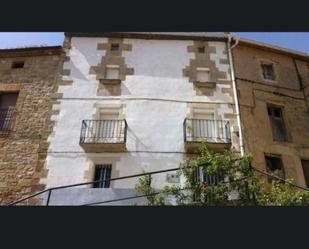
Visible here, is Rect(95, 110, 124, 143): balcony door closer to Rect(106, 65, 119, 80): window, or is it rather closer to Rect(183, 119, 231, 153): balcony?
Rect(106, 65, 119, 80): window

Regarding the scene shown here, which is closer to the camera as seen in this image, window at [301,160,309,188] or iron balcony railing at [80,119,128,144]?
iron balcony railing at [80,119,128,144]

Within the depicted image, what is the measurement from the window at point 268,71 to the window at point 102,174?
7964 millimetres

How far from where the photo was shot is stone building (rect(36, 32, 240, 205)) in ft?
39.0

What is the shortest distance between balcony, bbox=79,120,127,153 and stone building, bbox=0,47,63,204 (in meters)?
1.43

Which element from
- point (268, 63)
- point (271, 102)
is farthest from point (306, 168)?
point (268, 63)

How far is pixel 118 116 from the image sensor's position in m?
13.1

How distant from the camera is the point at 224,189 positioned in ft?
25.5

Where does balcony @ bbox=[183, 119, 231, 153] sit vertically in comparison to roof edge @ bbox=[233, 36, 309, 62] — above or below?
below

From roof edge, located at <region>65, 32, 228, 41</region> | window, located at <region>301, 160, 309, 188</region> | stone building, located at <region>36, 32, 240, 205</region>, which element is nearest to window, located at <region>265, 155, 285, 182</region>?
window, located at <region>301, 160, 309, 188</region>

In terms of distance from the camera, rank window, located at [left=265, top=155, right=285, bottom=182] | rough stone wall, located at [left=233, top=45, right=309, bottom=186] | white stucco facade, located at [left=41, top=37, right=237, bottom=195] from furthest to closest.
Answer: rough stone wall, located at [left=233, top=45, right=309, bottom=186]
window, located at [left=265, top=155, right=285, bottom=182]
white stucco facade, located at [left=41, top=37, right=237, bottom=195]

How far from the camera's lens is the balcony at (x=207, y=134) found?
40.1 ft

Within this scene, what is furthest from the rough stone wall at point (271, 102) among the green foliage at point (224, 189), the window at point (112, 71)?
the window at point (112, 71)

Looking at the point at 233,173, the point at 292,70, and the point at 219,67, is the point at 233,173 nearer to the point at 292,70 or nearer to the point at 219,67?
the point at 219,67

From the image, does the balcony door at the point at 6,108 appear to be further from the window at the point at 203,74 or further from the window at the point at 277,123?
the window at the point at 277,123
